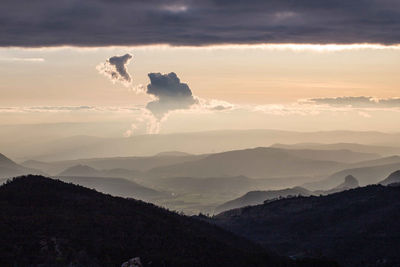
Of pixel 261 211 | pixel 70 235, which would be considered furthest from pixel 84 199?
pixel 261 211

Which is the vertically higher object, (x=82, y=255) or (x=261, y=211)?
(x=261, y=211)

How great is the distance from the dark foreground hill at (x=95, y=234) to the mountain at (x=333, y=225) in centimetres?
1753

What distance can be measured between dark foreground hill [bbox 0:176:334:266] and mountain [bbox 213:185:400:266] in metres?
17.5

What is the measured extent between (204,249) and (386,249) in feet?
134

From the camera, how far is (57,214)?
312ft

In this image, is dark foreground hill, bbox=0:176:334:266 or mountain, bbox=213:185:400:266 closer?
dark foreground hill, bbox=0:176:334:266

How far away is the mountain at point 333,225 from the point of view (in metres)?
114

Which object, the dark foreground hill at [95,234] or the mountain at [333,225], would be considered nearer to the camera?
the dark foreground hill at [95,234]

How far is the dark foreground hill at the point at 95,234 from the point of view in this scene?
7725cm

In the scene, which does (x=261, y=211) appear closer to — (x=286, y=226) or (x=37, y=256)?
(x=286, y=226)

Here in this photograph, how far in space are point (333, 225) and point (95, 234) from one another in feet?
234

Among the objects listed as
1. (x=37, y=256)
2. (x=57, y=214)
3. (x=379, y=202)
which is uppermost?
(x=379, y=202)

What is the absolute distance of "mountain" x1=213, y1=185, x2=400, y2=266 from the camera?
4493 inches

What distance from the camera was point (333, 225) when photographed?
141750 millimetres
